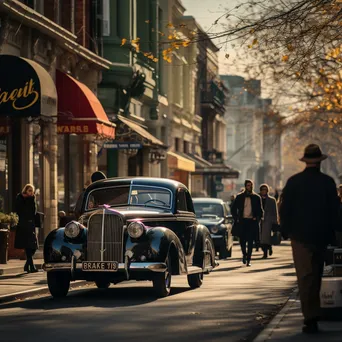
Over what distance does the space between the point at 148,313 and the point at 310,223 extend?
3125 mm

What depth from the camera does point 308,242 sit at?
12.4 meters

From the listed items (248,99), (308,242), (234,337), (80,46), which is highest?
(248,99)

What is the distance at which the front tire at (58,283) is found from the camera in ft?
56.4

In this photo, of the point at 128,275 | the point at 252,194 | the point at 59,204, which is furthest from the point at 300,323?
the point at 59,204

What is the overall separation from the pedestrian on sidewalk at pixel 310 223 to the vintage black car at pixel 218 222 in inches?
699

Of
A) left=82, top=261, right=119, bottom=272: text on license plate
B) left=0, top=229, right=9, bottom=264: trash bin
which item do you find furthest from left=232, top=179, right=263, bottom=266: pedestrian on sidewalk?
left=82, top=261, right=119, bottom=272: text on license plate

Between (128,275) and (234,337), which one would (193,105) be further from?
(234,337)

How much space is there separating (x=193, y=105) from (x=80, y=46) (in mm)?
30507

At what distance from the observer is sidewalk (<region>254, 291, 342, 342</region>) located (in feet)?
38.5

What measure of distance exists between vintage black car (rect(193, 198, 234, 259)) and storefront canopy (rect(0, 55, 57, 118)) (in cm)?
654

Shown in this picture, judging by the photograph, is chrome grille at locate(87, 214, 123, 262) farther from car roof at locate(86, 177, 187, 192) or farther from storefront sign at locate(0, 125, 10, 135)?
storefront sign at locate(0, 125, 10, 135)

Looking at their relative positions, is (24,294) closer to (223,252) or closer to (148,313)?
(148,313)

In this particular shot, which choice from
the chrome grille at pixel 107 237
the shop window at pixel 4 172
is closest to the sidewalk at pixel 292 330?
the chrome grille at pixel 107 237

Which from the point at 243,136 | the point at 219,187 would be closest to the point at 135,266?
the point at 219,187
